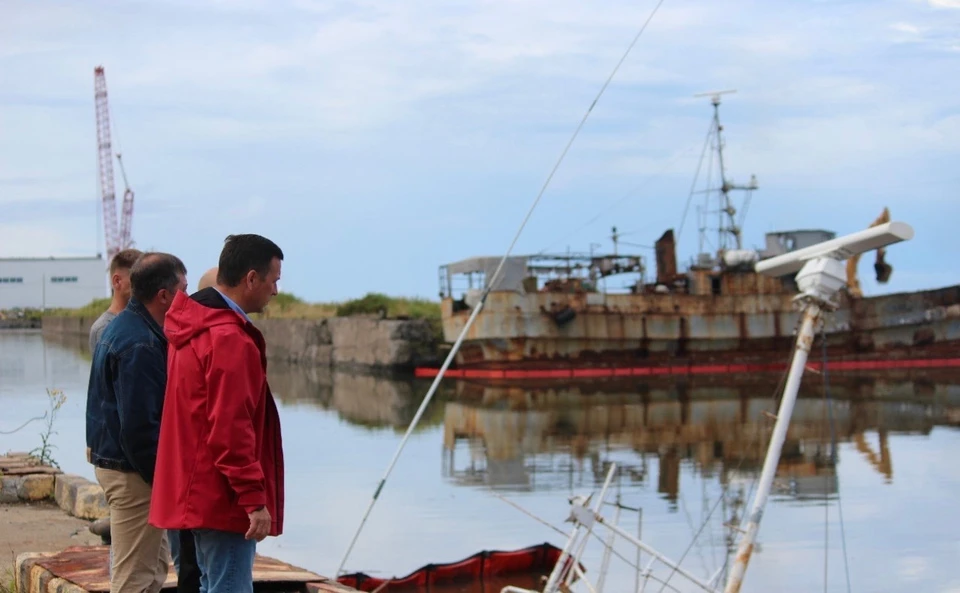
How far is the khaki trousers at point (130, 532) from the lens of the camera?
14.0 ft

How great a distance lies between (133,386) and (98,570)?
1.52 meters

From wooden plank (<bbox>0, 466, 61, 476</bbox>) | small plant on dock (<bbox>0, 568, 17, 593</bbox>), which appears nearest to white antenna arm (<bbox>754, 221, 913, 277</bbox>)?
small plant on dock (<bbox>0, 568, 17, 593</bbox>)

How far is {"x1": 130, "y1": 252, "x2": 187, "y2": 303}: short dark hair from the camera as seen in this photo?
13.8 feet

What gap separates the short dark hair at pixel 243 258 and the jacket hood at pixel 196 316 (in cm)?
6

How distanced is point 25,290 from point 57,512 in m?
95.4

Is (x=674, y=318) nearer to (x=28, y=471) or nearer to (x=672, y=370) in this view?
(x=672, y=370)

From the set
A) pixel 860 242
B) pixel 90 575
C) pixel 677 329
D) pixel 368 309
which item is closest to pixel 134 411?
pixel 90 575

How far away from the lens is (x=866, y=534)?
36.6ft

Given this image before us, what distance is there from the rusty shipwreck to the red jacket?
29577 mm

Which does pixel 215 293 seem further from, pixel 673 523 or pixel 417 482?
pixel 417 482

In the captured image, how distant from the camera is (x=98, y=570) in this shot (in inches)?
205

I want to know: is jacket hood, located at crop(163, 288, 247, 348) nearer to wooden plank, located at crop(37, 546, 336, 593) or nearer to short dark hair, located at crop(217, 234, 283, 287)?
short dark hair, located at crop(217, 234, 283, 287)

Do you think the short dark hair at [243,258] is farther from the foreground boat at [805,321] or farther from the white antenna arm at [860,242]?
the white antenna arm at [860,242]

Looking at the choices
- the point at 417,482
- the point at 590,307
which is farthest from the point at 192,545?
the point at 590,307
